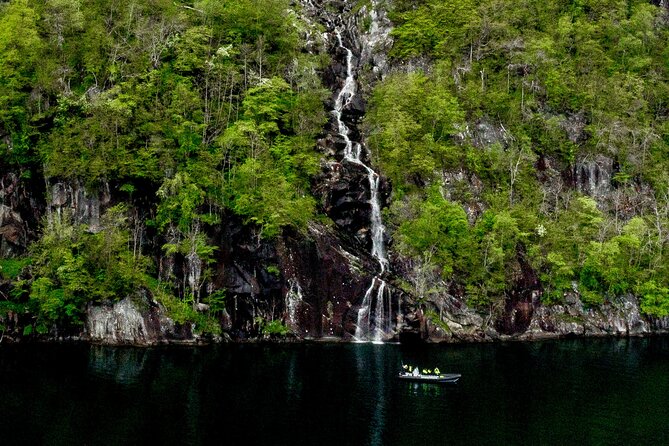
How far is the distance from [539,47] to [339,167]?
36804mm

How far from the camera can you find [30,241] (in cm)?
6200

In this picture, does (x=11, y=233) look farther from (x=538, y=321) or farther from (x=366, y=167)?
(x=538, y=321)

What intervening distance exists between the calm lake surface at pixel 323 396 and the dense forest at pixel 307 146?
28.0 ft

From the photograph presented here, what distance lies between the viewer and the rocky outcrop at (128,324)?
58.1m

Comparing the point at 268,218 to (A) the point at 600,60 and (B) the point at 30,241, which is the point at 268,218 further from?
(A) the point at 600,60

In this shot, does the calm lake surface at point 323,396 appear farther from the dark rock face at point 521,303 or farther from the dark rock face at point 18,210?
the dark rock face at point 18,210

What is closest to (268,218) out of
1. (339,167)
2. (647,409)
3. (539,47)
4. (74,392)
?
(339,167)

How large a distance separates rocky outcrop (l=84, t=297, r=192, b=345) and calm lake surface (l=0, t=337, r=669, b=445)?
1.82 meters

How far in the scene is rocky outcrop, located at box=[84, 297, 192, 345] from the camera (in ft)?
190

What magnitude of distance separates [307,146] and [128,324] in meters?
30.0

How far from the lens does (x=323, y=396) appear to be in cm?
4412

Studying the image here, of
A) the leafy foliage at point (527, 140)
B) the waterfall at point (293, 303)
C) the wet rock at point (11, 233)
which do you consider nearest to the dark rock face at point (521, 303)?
the leafy foliage at point (527, 140)

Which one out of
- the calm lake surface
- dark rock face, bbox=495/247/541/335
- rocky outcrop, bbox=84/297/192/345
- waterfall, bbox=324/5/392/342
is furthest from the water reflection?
dark rock face, bbox=495/247/541/335

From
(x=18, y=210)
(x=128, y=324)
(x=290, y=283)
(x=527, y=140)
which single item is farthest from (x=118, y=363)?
(x=527, y=140)
